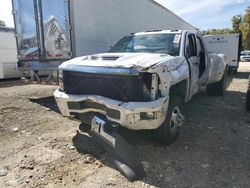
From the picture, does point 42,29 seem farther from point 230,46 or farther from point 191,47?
point 230,46

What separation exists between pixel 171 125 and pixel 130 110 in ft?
3.33

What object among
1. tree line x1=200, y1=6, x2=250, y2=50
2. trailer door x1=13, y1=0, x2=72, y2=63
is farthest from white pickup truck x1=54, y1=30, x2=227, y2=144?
tree line x1=200, y1=6, x2=250, y2=50

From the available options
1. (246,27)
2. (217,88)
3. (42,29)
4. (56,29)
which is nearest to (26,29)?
(42,29)

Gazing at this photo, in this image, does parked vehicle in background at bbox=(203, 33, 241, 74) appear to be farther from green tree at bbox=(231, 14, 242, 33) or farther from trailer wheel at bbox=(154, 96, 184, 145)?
green tree at bbox=(231, 14, 242, 33)

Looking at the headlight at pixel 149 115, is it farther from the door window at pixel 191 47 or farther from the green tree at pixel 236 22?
the green tree at pixel 236 22

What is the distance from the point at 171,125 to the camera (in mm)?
4309

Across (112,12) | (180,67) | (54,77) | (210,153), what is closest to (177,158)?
(210,153)

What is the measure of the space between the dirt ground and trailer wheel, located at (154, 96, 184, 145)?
0.16 m

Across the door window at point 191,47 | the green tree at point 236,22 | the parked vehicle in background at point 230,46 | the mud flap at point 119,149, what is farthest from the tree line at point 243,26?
the mud flap at point 119,149

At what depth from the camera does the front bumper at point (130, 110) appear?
3633mm

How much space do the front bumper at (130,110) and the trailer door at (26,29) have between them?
3.99 metres

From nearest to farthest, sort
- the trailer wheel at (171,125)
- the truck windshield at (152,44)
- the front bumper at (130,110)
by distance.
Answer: the front bumper at (130,110) < the trailer wheel at (171,125) < the truck windshield at (152,44)

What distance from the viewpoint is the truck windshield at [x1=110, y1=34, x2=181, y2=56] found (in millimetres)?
5159

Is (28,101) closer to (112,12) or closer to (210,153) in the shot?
(112,12)
